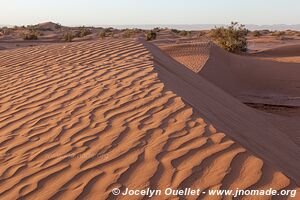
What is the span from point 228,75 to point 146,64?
301 inches

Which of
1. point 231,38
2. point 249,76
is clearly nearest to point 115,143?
point 249,76

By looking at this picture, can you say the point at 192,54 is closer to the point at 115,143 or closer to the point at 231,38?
the point at 231,38

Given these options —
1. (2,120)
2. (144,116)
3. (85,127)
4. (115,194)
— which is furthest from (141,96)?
(115,194)

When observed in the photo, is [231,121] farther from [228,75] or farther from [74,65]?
[228,75]

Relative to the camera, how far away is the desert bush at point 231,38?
890 inches

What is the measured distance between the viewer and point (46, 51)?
10.0m

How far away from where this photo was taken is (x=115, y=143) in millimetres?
4160

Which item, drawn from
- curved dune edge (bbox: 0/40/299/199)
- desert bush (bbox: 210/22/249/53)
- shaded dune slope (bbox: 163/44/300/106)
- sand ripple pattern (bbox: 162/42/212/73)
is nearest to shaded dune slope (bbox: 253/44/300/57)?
desert bush (bbox: 210/22/249/53)

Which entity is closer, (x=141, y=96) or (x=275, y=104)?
(x=141, y=96)

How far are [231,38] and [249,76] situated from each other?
9429 millimetres

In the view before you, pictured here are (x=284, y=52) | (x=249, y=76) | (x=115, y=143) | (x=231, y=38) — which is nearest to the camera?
(x=115, y=143)

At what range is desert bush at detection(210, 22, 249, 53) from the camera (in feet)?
74.2

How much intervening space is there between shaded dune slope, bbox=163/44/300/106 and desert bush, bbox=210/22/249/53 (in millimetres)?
6360

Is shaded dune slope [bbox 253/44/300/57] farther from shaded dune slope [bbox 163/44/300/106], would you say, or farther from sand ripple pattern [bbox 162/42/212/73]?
sand ripple pattern [bbox 162/42/212/73]
